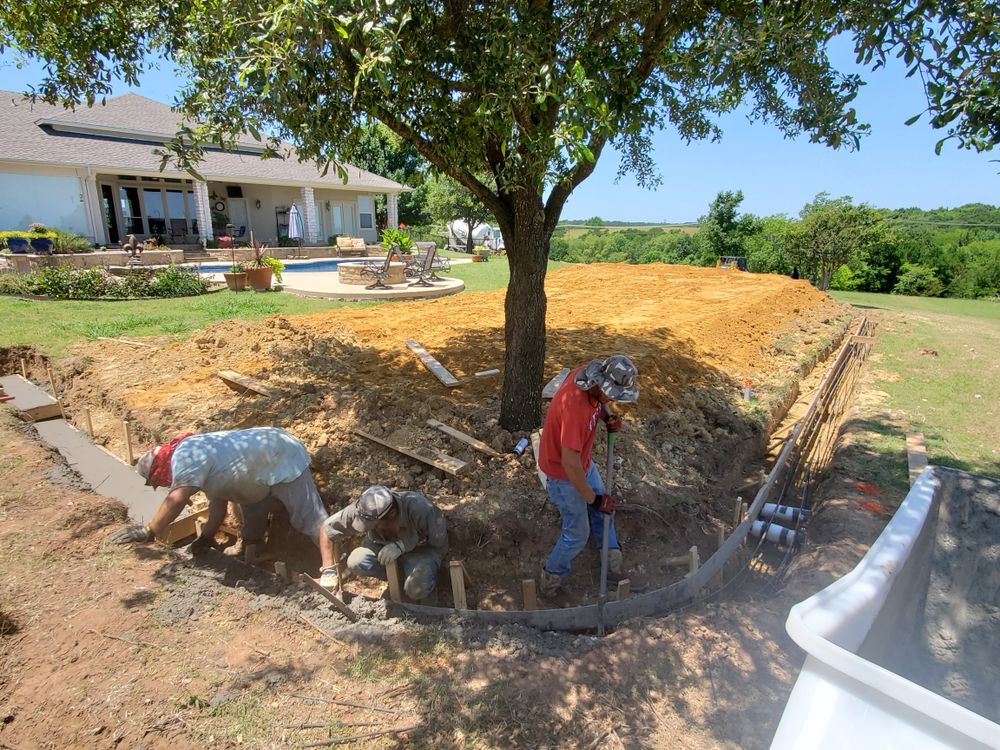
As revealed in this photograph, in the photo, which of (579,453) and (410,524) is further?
(410,524)

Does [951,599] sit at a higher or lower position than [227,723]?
higher

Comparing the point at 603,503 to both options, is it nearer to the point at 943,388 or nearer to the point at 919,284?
the point at 943,388

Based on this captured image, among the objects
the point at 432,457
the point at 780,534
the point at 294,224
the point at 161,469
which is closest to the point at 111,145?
the point at 294,224

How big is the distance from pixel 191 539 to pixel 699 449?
197 inches

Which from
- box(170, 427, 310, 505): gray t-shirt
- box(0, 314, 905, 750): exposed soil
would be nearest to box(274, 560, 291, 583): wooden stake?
box(0, 314, 905, 750): exposed soil

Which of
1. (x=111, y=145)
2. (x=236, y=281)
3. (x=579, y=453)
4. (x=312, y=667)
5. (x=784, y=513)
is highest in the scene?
(x=111, y=145)

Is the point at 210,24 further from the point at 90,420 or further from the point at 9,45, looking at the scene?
the point at 90,420

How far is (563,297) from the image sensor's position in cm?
1381

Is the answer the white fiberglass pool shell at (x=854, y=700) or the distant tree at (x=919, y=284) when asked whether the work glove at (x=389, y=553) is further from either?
the distant tree at (x=919, y=284)

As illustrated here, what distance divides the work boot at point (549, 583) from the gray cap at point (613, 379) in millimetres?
1532

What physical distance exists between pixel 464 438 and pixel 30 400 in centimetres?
555

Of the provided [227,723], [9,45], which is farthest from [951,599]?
[9,45]

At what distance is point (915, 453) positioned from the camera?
577 centimetres

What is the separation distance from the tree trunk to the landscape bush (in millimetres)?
Answer: 11202
